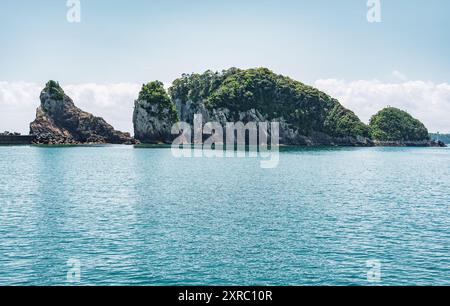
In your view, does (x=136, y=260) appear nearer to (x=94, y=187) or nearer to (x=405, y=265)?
(x=405, y=265)

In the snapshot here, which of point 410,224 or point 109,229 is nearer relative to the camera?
point 109,229

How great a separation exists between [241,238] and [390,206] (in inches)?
1203

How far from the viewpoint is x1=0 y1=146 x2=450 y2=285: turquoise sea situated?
106 feet

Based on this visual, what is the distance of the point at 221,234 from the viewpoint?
1751 inches

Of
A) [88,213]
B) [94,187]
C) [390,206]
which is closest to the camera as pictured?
[88,213]

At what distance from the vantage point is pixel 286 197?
70.5m

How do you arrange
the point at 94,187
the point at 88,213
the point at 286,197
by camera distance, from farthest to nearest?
the point at 94,187, the point at 286,197, the point at 88,213

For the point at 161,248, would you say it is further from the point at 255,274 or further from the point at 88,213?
the point at 88,213

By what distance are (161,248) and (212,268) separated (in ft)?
23.3

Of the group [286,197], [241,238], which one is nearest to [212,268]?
[241,238]

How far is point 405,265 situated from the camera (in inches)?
1355

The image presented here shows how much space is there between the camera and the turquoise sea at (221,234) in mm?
32250

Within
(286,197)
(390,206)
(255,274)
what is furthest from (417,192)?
(255,274)

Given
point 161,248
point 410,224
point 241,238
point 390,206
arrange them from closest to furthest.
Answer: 1. point 161,248
2. point 241,238
3. point 410,224
4. point 390,206
